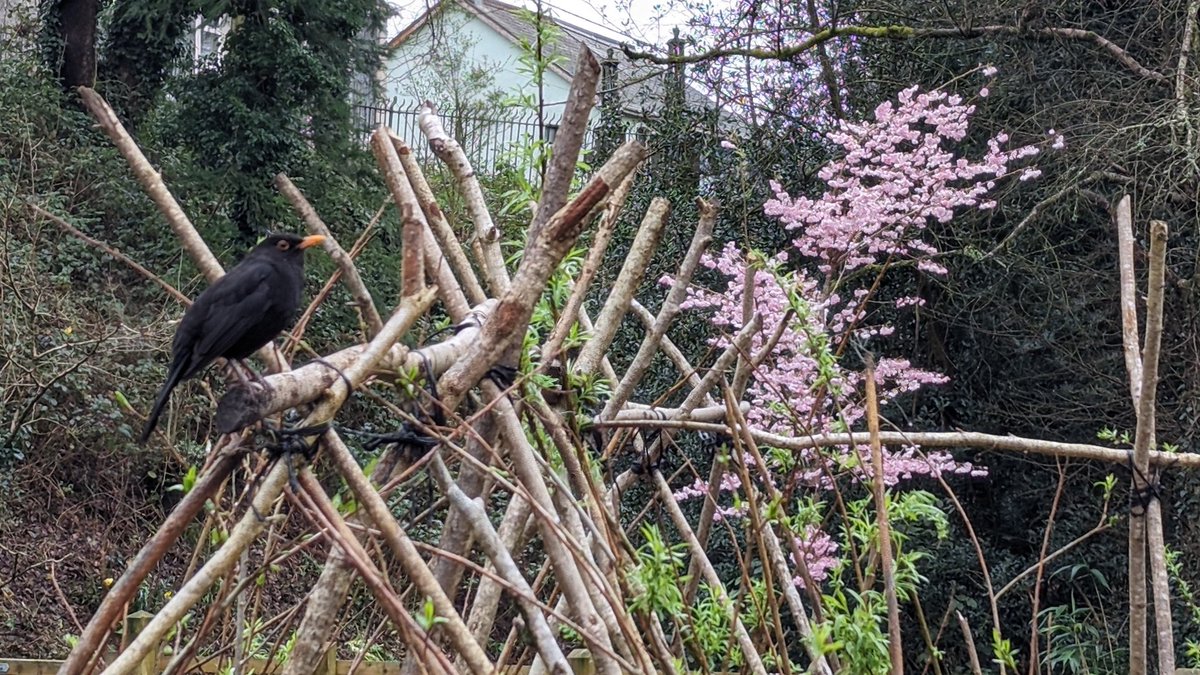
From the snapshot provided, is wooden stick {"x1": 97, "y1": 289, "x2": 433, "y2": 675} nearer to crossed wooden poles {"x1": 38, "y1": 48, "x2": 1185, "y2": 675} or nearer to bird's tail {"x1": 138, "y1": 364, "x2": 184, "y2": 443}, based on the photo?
crossed wooden poles {"x1": 38, "y1": 48, "x2": 1185, "y2": 675}

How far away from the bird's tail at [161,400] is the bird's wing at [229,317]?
5cm

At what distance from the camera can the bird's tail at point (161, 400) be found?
1.66 meters

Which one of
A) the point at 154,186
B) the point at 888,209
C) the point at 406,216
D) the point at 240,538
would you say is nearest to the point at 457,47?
the point at 888,209

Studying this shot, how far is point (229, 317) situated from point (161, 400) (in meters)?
0.32

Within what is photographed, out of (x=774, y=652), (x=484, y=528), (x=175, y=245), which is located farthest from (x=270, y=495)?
Result: (x=175, y=245)

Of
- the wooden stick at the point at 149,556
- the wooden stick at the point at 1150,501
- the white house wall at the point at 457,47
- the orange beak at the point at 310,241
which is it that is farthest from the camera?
the white house wall at the point at 457,47

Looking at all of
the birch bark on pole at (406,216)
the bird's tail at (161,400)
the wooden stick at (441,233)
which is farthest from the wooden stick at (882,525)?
the bird's tail at (161,400)

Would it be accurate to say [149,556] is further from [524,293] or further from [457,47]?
[457,47]

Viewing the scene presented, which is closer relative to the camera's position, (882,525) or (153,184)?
(882,525)

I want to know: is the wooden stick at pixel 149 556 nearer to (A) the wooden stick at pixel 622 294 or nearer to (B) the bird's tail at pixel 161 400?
(B) the bird's tail at pixel 161 400

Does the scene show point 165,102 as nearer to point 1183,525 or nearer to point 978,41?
point 978,41

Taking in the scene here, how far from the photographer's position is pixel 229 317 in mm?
2094

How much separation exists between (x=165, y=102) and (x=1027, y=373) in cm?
800

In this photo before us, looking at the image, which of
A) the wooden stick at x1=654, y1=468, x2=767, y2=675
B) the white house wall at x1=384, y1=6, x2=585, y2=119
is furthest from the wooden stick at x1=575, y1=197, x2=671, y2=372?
the white house wall at x1=384, y1=6, x2=585, y2=119
